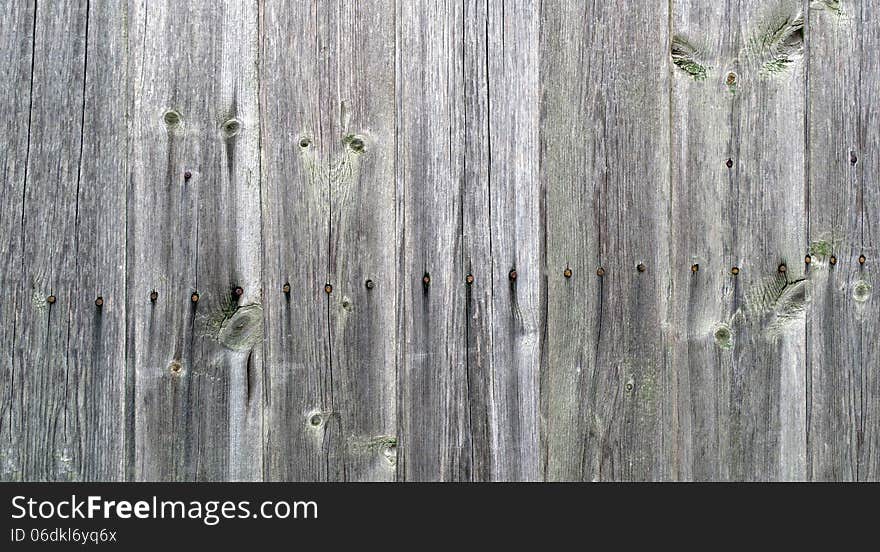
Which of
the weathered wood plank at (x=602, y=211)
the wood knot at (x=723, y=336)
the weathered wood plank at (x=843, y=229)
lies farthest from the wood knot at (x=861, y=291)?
the weathered wood plank at (x=602, y=211)

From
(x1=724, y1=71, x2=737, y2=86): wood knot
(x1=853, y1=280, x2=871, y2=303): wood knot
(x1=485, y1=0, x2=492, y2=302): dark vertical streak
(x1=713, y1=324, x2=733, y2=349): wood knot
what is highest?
(x1=724, y1=71, x2=737, y2=86): wood knot

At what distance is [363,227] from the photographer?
5.45 feet

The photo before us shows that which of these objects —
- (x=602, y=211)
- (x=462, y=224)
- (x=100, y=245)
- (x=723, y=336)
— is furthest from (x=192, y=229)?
(x=723, y=336)

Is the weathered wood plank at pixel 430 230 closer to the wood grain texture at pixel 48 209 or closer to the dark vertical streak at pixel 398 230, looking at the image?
the dark vertical streak at pixel 398 230

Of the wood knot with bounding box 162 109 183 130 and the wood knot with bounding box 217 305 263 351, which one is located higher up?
the wood knot with bounding box 162 109 183 130

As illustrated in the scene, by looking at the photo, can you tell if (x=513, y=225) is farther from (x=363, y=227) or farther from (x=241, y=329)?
(x=241, y=329)

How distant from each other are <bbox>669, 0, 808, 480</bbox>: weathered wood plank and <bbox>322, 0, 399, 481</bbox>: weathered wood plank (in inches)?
24.1

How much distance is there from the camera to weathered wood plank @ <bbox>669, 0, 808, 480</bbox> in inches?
66.2

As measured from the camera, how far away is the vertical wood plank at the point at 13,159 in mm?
1635

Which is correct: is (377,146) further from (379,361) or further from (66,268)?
(66,268)

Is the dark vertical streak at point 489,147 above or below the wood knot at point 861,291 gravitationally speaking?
above

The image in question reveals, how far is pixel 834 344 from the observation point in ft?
5.57

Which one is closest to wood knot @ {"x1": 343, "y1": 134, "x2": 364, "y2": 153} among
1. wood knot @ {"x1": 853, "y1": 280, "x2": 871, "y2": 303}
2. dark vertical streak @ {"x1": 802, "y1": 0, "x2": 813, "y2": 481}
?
dark vertical streak @ {"x1": 802, "y1": 0, "x2": 813, "y2": 481}

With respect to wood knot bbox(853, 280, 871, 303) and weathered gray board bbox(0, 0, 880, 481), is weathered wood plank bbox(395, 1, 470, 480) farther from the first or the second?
wood knot bbox(853, 280, 871, 303)
